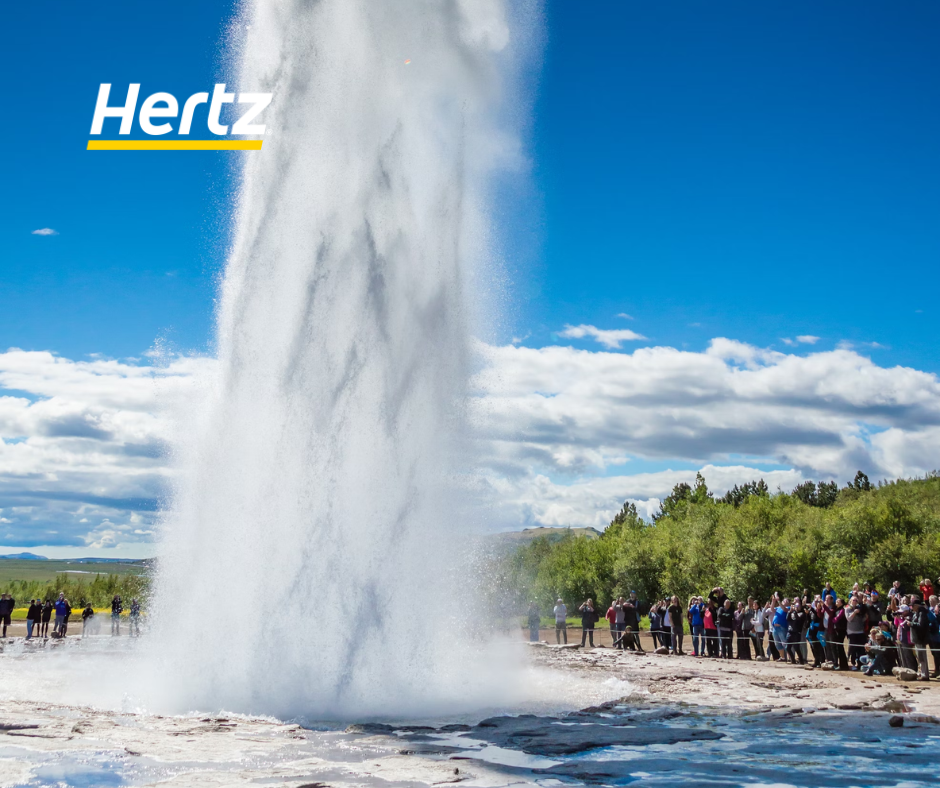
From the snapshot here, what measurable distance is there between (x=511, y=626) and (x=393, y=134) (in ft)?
82.8

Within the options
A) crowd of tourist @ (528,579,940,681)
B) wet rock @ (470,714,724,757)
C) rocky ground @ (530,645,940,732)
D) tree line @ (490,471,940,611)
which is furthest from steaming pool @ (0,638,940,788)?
tree line @ (490,471,940,611)

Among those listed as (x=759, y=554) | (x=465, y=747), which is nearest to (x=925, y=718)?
(x=465, y=747)

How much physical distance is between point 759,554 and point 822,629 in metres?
22.4

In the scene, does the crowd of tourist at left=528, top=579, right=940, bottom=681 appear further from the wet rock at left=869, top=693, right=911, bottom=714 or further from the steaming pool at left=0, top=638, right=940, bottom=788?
the steaming pool at left=0, top=638, right=940, bottom=788

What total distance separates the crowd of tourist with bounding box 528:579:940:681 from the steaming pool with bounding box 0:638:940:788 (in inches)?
212

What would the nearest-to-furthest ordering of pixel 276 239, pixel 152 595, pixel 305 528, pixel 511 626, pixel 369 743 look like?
1. pixel 369 743
2. pixel 305 528
3. pixel 152 595
4. pixel 276 239
5. pixel 511 626

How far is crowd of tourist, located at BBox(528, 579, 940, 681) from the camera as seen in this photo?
1859 cm

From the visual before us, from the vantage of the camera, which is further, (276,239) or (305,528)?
(276,239)

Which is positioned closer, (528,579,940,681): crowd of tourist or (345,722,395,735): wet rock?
(345,722,395,735): wet rock

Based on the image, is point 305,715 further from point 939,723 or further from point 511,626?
point 511,626

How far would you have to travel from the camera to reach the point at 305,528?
15.3 metres

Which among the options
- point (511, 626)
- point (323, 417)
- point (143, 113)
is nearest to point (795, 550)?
point (511, 626)

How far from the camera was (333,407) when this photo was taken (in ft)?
53.4

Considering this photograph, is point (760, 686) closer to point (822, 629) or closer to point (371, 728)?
point (822, 629)
